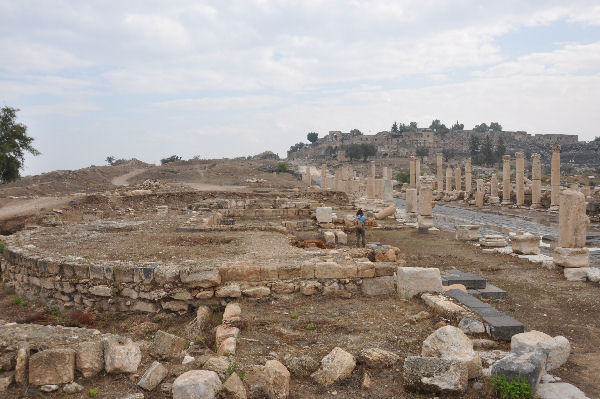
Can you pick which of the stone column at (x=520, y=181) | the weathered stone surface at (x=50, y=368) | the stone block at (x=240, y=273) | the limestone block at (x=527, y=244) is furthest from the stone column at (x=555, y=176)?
the weathered stone surface at (x=50, y=368)

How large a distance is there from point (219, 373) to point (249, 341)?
1071 mm

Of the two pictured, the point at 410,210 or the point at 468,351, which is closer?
the point at 468,351

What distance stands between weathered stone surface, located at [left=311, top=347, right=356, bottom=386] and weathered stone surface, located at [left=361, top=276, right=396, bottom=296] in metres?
2.83

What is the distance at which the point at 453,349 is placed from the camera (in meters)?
4.59

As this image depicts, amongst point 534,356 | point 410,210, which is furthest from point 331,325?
point 410,210

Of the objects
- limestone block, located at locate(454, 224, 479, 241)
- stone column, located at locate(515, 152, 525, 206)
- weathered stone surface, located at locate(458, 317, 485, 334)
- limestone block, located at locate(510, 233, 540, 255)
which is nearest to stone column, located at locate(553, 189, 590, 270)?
limestone block, located at locate(510, 233, 540, 255)

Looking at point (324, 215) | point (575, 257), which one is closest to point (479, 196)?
point (324, 215)

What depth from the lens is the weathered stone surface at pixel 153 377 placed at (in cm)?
430

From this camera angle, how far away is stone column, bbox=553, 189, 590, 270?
9828mm

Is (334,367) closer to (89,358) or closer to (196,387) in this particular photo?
(196,387)

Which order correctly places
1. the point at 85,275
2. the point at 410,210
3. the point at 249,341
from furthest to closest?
1. the point at 410,210
2. the point at 85,275
3. the point at 249,341

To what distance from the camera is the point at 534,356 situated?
4328mm

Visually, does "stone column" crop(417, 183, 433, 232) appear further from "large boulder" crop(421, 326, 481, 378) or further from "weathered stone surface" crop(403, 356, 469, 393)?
"weathered stone surface" crop(403, 356, 469, 393)

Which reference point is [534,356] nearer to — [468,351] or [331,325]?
[468,351]
